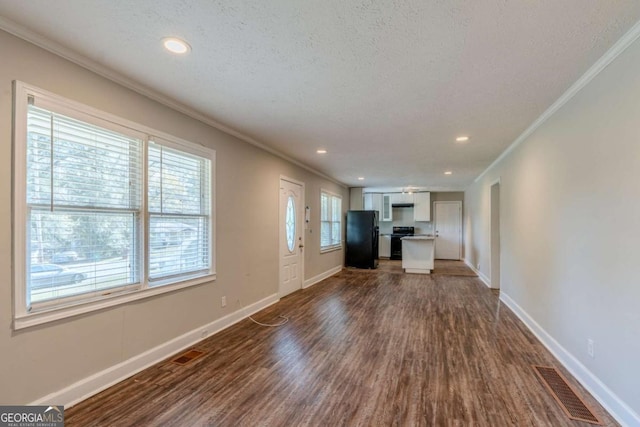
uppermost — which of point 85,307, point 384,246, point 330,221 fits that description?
point 330,221

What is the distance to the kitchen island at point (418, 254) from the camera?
8.12 metres

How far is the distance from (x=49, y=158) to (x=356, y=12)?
7.08 ft

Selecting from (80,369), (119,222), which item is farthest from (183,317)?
(119,222)

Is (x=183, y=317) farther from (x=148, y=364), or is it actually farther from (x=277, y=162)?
(x=277, y=162)

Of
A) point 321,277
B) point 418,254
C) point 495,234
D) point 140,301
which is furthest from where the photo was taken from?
point 418,254

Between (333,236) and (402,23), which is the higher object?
(402,23)

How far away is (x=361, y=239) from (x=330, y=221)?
4.62ft

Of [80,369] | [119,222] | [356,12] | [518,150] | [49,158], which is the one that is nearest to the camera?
[356,12]

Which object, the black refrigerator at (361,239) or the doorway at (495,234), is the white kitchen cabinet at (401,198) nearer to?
the black refrigerator at (361,239)

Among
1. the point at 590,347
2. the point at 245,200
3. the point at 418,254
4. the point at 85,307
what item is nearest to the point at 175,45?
the point at 85,307

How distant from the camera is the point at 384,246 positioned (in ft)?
36.9

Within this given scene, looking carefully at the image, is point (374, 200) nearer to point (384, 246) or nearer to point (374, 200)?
point (374, 200)

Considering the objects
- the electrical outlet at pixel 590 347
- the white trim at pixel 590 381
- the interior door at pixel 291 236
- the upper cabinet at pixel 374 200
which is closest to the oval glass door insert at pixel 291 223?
the interior door at pixel 291 236

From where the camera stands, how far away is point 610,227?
7.13 feet
